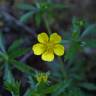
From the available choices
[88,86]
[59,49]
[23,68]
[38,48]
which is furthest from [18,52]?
[88,86]

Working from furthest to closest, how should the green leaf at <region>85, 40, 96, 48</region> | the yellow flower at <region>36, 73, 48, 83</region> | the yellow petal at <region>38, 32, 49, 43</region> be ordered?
the green leaf at <region>85, 40, 96, 48</region> → the yellow petal at <region>38, 32, 49, 43</region> → the yellow flower at <region>36, 73, 48, 83</region>

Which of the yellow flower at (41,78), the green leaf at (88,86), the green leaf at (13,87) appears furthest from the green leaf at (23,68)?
the green leaf at (88,86)

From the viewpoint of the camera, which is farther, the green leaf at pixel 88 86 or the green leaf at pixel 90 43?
the green leaf at pixel 88 86

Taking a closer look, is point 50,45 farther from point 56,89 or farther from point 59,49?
point 56,89

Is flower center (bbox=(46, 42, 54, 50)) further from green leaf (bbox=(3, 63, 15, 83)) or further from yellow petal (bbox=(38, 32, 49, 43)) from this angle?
green leaf (bbox=(3, 63, 15, 83))

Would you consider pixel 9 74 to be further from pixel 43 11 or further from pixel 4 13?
pixel 4 13

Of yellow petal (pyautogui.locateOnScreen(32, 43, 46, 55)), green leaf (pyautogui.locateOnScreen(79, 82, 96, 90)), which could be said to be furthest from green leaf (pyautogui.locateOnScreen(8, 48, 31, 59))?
green leaf (pyautogui.locateOnScreen(79, 82, 96, 90))

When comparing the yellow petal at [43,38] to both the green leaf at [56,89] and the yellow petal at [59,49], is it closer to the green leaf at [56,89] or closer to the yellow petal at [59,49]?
the yellow petal at [59,49]

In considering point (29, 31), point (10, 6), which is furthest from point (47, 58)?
point (10, 6)
